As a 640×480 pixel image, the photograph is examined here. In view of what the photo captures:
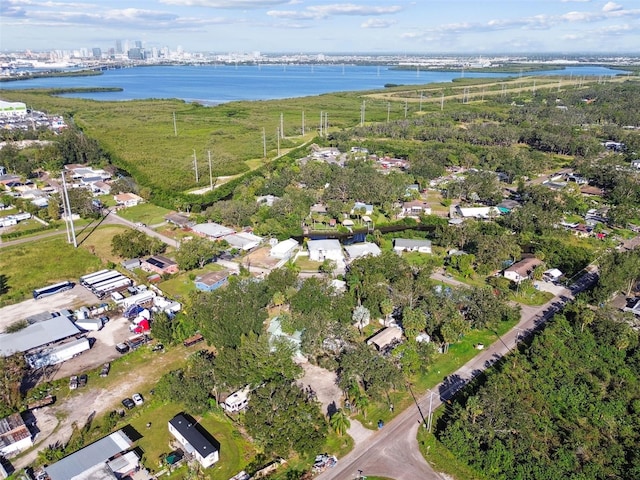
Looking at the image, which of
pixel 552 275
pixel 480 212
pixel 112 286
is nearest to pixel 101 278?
pixel 112 286

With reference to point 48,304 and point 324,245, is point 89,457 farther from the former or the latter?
point 324,245

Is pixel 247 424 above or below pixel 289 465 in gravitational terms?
above

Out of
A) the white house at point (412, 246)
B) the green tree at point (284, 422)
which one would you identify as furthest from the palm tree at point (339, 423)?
the white house at point (412, 246)

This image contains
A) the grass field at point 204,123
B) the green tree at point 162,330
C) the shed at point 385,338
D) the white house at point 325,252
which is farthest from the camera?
the grass field at point 204,123

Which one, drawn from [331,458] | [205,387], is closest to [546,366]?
[331,458]

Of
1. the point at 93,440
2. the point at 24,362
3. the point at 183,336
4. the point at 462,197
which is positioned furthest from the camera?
the point at 462,197

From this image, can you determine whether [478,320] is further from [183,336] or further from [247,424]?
[183,336]

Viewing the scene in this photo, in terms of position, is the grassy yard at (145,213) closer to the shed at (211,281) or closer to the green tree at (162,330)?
the shed at (211,281)
